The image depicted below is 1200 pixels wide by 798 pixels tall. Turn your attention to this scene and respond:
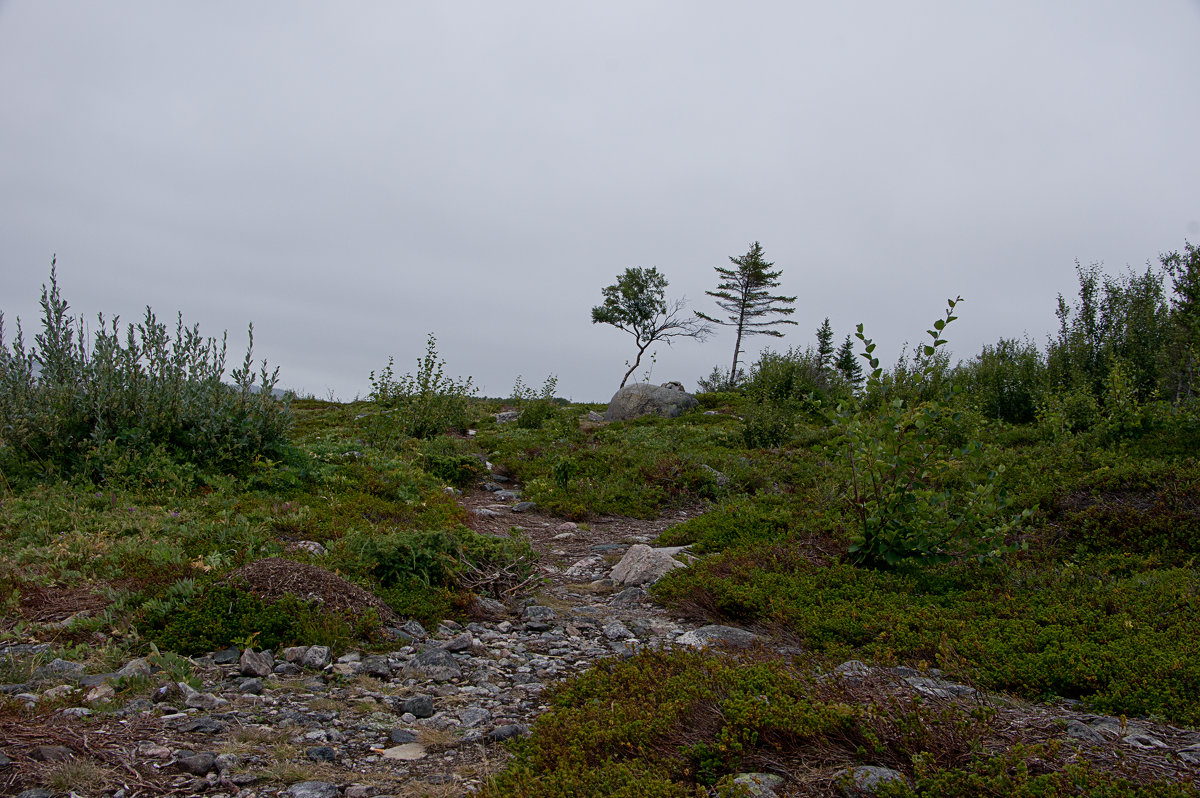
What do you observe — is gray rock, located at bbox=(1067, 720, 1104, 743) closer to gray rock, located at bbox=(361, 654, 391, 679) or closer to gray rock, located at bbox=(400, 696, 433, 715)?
gray rock, located at bbox=(400, 696, 433, 715)

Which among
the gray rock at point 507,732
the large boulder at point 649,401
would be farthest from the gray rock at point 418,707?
the large boulder at point 649,401

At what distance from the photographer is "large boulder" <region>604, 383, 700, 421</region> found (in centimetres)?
2411

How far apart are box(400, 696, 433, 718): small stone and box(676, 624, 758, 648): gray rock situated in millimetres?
1920

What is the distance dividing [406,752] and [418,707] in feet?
1.53

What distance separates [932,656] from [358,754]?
11.4 feet

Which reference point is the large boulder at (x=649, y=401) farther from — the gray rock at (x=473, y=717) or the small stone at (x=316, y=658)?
the gray rock at (x=473, y=717)

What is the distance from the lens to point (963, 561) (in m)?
6.23

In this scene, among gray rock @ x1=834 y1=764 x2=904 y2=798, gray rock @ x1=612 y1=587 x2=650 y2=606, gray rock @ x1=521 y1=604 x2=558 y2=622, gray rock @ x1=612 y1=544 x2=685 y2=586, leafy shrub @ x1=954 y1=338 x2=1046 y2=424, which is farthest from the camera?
leafy shrub @ x1=954 y1=338 x2=1046 y2=424

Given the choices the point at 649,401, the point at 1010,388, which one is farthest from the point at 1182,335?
the point at 649,401

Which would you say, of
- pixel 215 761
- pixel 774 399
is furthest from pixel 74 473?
pixel 774 399

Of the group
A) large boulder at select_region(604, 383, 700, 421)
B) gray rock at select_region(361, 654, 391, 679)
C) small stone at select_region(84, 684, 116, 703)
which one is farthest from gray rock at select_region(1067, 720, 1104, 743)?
large boulder at select_region(604, 383, 700, 421)

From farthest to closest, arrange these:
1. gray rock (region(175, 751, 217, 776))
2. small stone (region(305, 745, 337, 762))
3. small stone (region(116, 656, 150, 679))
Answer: small stone (region(116, 656, 150, 679)), small stone (region(305, 745, 337, 762)), gray rock (region(175, 751, 217, 776))

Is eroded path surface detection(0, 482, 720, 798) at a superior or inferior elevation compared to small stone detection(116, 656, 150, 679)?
inferior

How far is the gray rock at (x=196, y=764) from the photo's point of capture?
2.93 m
